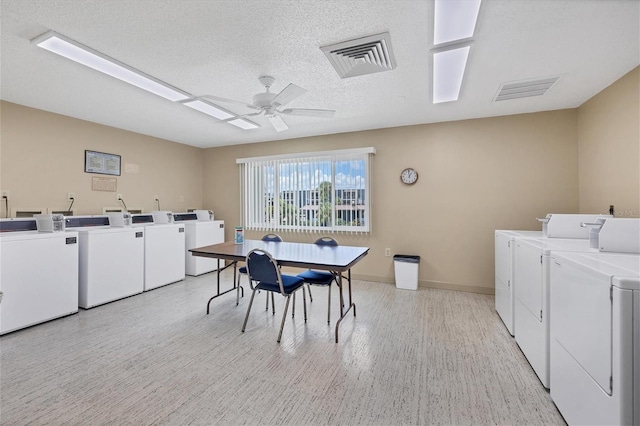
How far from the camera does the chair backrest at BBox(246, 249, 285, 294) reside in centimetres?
261

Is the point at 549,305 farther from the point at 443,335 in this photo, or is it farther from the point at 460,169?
the point at 460,169

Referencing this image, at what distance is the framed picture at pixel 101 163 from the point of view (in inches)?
162

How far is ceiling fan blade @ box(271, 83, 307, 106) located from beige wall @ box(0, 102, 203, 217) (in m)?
3.35

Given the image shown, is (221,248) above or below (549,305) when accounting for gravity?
above

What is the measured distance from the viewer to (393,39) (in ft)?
6.97

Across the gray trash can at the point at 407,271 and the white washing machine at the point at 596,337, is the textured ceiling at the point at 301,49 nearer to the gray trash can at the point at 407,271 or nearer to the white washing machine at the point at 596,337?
the white washing machine at the point at 596,337

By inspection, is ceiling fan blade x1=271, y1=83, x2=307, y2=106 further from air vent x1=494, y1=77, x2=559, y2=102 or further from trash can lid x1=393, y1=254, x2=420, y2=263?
trash can lid x1=393, y1=254, x2=420, y2=263

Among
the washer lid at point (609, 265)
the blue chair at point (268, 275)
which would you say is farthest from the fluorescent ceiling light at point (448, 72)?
the blue chair at point (268, 275)

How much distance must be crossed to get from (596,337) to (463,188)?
3077mm

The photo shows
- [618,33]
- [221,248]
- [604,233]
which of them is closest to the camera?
[604,233]

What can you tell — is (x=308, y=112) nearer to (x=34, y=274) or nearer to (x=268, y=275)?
(x=268, y=275)

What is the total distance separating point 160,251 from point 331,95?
3.49 meters

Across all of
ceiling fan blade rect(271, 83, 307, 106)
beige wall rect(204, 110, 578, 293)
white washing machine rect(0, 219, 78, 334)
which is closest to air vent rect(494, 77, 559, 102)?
beige wall rect(204, 110, 578, 293)

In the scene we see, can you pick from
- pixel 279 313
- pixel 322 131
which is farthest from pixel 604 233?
pixel 322 131
